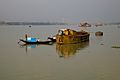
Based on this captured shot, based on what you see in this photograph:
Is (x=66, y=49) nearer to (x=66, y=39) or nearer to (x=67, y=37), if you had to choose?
(x=66, y=39)

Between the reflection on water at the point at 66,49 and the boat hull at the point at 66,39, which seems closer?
the reflection on water at the point at 66,49

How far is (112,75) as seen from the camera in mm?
13594

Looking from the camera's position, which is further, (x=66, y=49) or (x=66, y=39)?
(x=66, y=39)

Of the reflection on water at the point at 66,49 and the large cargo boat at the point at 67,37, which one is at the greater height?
the large cargo boat at the point at 67,37

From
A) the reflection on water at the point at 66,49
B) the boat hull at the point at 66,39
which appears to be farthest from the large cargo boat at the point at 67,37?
the reflection on water at the point at 66,49

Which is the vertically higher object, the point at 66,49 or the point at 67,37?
the point at 67,37

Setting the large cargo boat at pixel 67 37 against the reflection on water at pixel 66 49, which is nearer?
the reflection on water at pixel 66 49

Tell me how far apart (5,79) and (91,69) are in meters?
4.33

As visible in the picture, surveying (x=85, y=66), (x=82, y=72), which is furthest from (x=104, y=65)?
(x=82, y=72)

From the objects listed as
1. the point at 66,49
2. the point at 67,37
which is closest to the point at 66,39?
the point at 67,37

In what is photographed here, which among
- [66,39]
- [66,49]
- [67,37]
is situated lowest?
[66,49]

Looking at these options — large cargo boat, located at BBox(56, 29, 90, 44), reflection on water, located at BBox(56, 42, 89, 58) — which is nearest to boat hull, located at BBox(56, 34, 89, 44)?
large cargo boat, located at BBox(56, 29, 90, 44)

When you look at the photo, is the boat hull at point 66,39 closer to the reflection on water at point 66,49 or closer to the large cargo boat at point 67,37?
the large cargo boat at point 67,37

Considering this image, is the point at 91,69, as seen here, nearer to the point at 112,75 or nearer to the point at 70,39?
the point at 112,75
